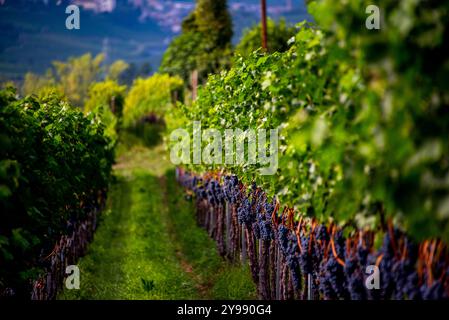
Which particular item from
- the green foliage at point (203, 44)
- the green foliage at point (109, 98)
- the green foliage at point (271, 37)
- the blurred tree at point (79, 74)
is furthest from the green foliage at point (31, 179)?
the blurred tree at point (79, 74)

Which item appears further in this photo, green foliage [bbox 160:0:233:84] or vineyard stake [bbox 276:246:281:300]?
green foliage [bbox 160:0:233:84]

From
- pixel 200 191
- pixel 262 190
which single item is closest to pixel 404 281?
pixel 262 190

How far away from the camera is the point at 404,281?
4.74 meters

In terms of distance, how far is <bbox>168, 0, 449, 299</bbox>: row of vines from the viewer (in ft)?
11.5

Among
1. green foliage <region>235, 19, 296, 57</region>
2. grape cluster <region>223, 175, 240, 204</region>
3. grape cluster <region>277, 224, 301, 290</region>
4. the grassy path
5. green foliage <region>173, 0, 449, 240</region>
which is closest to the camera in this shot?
green foliage <region>173, 0, 449, 240</region>

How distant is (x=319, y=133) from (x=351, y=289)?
1862 millimetres

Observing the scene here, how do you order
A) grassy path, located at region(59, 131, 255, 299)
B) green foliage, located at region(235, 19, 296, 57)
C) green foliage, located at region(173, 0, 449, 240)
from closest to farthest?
green foliage, located at region(173, 0, 449, 240)
grassy path, located at region(59, 131, 255, 299)
green foliage, located at region(235, 19, 296, 57)

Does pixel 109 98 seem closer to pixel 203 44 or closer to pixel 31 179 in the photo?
pixel 203 44

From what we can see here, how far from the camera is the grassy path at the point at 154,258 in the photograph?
10328mm

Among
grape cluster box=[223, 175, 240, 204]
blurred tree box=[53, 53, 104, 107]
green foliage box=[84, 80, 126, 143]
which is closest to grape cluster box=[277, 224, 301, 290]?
grape cluster box=[223, 175, 240, 204]

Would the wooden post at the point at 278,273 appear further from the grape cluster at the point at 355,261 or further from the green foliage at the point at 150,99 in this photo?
the green foliage at the point at 150,99

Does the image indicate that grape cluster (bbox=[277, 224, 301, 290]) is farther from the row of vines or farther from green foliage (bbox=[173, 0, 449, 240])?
green foliage (bbox=[173, 0, 449, 240])

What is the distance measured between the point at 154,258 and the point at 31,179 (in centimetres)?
623

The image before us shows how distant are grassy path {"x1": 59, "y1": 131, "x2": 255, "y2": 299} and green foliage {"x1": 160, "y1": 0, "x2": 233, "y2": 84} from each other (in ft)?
130
